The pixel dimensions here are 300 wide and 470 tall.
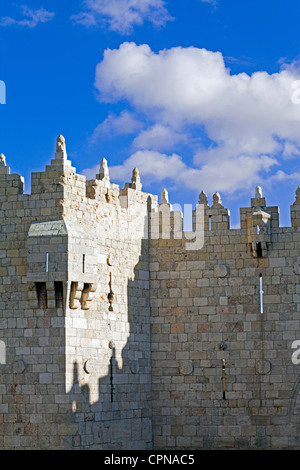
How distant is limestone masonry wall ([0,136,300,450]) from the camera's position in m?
22.8

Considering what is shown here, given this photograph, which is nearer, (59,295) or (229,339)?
(59,295)

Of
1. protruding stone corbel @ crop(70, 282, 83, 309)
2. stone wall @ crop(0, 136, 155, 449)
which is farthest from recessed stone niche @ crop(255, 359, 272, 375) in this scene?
protruding stone corbel @ crop(70, 282, 83, 309)

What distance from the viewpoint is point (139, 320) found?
1002 inches

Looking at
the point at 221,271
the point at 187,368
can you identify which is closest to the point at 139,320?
the point at 187,368

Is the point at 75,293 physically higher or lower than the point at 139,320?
higher

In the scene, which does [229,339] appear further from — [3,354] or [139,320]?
[3,354]

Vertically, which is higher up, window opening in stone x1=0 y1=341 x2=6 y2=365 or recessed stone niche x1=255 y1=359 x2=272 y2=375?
window opening in stone x1=0 y1=341 x2=6 y2=365

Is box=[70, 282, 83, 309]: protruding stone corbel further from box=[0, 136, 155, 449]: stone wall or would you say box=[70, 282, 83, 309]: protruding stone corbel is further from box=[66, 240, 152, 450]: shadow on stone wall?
box=[66, 240, 152, 450]: shadow on stone wall

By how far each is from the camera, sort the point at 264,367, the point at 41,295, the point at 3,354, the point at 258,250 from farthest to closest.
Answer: the point at 258,250 → the point at 264,367 → the point at 3,354 → the point at 41,295

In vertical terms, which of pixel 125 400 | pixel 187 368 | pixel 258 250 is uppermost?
pixel 258 250

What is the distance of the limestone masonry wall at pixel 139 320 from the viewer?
22.8m

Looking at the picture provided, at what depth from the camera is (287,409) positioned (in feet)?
81.8

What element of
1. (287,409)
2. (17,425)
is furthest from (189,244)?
(17,425)
